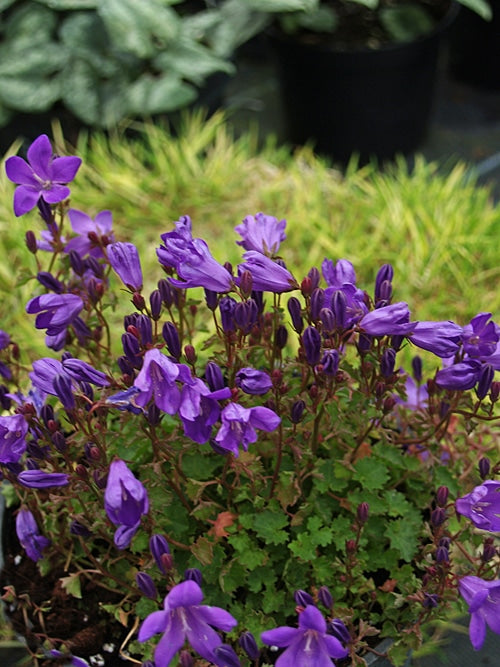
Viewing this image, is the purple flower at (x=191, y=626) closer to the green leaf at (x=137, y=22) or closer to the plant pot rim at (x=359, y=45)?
the green leaf at (x=137, y=22)

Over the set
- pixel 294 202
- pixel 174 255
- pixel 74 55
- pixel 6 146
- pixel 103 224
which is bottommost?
pixel 6 146

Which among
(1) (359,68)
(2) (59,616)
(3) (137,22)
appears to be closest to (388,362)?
(2) (59,616)

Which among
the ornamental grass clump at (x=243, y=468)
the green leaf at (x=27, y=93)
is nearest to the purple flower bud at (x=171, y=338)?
the ornamental grass clump at (x=243, y=468)

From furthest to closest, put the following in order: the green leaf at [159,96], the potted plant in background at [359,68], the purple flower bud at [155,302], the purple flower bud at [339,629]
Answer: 1. the potted plant in background at [359,68]
2. the green leaf at [159,96]
3. the purple flower bud at [155,302]
4. the purple flower bud at [339,629]

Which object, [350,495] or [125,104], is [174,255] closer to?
[350,495]

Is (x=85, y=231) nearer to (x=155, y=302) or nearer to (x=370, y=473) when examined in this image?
(x=155, y=302)

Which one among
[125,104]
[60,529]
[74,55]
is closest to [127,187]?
[125,104]
